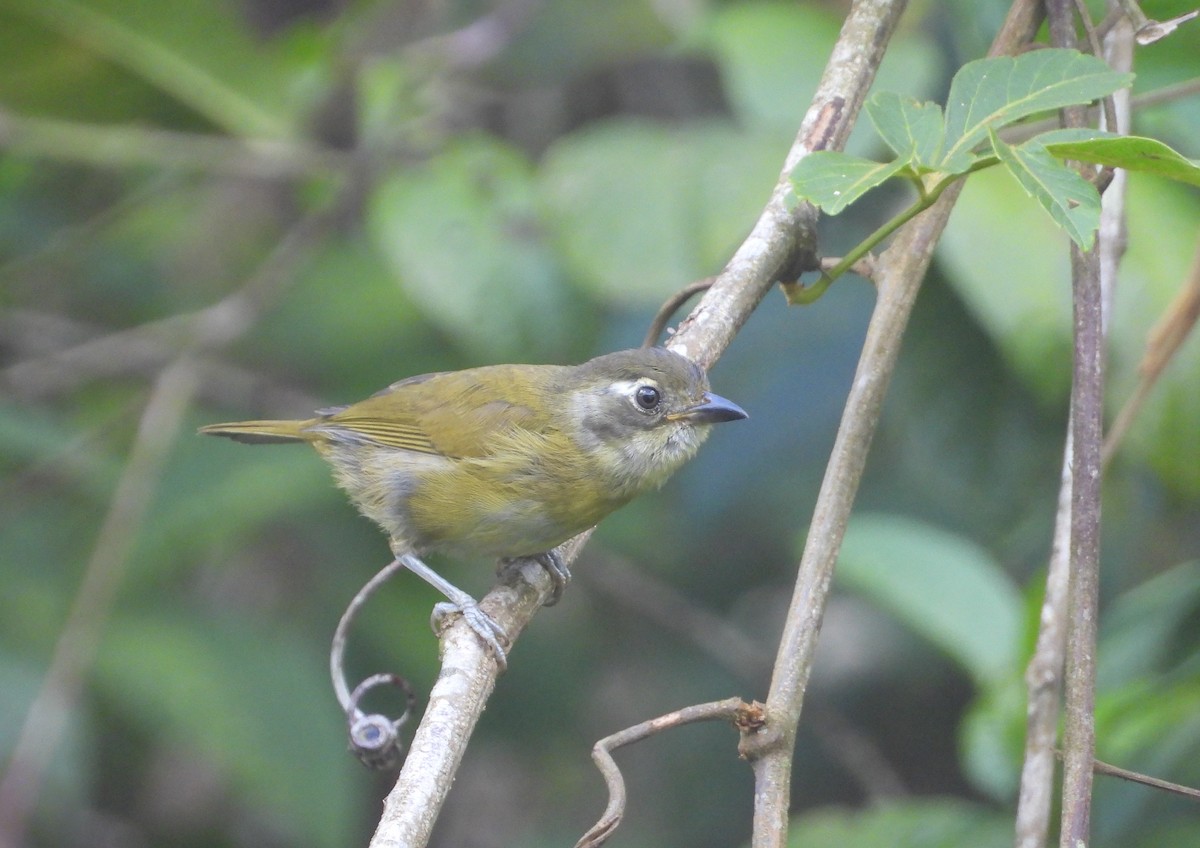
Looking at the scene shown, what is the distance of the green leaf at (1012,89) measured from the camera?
6.04ft

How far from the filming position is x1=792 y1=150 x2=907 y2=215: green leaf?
181cm

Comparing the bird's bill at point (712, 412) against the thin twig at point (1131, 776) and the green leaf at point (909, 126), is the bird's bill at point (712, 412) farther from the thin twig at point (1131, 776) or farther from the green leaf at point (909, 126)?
the thin twig at point (1131, 776)

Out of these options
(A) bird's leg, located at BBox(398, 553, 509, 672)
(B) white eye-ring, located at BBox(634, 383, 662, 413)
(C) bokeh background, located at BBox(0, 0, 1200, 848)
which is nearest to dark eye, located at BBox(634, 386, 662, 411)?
(B) white eye-ring, located at BBox(634, 383, 662, 413)

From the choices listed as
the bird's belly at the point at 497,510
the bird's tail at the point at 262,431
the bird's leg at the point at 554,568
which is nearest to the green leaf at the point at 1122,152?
the bird's leg at the point at 554,568

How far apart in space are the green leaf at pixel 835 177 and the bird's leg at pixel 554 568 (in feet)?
4.71

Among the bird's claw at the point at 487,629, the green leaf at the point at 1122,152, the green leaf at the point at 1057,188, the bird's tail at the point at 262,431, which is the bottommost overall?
the bird's claw at the point at 487,629

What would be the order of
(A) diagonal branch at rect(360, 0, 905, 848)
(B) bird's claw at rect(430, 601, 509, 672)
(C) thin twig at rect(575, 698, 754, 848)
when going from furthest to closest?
(B) bird's claw at rect(430, 601, 509, 672)
(A) diagonal branch at rect(360, 0, 905, 848)
(C) thin twig at rect(575, 698, 754, 848)

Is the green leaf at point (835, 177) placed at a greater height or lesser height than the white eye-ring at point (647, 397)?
lesser

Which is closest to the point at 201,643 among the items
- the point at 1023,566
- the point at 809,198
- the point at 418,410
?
the point at 418,410

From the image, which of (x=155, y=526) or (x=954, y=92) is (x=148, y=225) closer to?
(x=155, y=526)

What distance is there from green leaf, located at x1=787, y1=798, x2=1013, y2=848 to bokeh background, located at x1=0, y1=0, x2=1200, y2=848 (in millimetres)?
15

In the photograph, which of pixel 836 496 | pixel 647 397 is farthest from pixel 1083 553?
pixel 647 397

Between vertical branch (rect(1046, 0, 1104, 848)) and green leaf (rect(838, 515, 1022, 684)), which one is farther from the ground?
green leaf (rect(838, 515, 1022, 684))

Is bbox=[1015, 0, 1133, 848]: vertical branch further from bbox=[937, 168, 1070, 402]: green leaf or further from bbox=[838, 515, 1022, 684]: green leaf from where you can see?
bbox=[838, 515, 1022, 684]: green leaf
